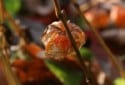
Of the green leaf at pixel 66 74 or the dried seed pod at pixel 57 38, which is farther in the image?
the green leaf at pixel 66 74

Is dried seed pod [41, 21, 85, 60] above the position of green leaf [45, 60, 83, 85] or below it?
above

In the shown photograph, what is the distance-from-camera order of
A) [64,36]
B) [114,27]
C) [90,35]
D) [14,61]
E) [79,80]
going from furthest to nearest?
1. [114,27]
2. [90,35]
3. [14,61]
4. [79,80]
5. [64,36]

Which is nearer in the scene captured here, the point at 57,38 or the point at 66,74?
the point at 57,38

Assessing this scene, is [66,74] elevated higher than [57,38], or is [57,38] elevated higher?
[57,38]

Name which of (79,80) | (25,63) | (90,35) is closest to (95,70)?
(25,63)

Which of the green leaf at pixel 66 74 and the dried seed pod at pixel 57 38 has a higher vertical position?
the dried seed pod at pixel 57 38

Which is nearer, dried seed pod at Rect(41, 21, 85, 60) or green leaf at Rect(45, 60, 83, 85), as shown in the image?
dried seed pod at Rect(41, 21, 85, 60)

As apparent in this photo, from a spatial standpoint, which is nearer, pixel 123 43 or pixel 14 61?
pixel 14 61

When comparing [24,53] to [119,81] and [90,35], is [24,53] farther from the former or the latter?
[90,35]
